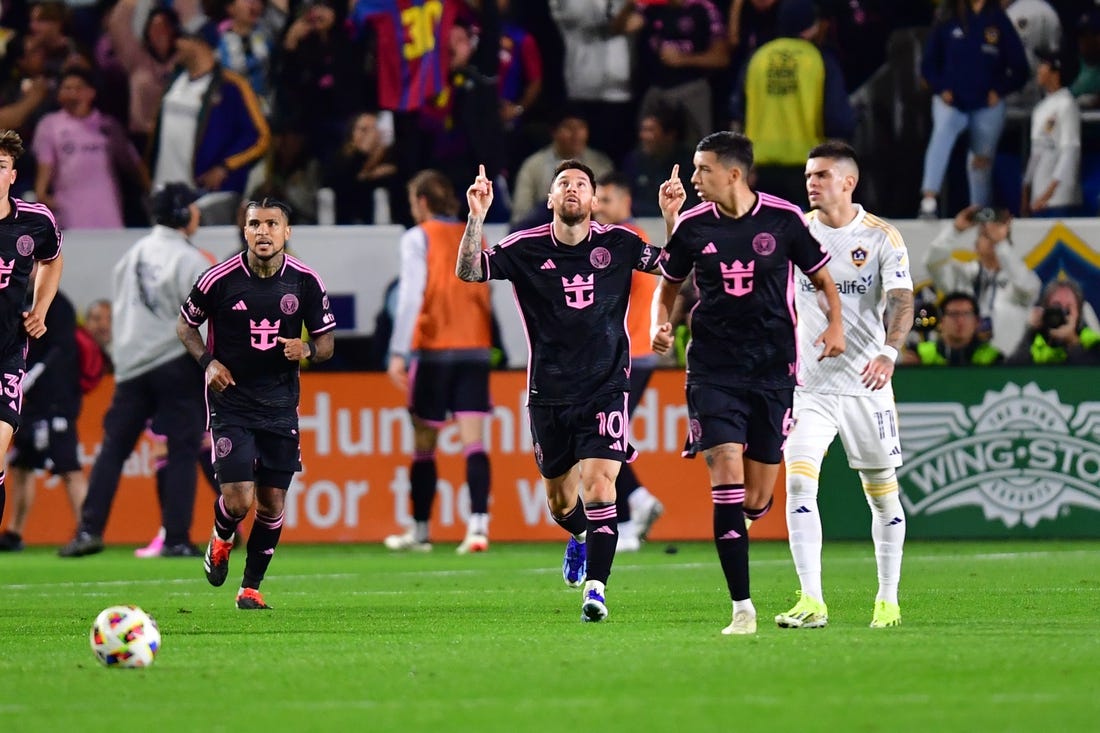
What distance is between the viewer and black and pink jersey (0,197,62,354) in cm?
1012

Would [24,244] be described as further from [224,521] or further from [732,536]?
[732,536]

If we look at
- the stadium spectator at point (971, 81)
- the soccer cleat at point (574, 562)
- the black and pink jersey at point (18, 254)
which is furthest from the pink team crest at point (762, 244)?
the stadium spectator at point (971, 81)

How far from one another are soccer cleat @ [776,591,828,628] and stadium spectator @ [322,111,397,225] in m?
10.0

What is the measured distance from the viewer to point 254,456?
10.5 metres

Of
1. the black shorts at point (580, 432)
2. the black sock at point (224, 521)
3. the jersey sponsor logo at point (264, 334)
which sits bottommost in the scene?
the black sock at point (224, 521)

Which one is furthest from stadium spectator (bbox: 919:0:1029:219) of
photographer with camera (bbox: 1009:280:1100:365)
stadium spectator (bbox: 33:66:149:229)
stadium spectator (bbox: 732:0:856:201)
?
stadium spectator (bbox: 33:66:149:229)

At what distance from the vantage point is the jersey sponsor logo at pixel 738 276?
8.85 meters

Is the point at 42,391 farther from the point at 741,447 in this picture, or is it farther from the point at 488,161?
the point at 741,447

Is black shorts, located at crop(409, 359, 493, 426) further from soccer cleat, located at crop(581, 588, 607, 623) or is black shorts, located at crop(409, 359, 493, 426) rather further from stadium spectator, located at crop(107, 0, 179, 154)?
soccer cleat, located at crop(581, 588, 607, 623)

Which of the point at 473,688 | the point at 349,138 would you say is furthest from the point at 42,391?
the point at 473,688

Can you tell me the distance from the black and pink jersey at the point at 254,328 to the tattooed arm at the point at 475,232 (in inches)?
41.6

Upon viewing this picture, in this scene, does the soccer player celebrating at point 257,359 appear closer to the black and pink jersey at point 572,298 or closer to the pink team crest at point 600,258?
the black and pink jersey at point 572,298

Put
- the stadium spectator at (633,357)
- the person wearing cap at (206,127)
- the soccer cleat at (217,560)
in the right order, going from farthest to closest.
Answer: the person wearing cap at (206,127), the stadium spectator at (633,357), the soccer cleat at (217,560)

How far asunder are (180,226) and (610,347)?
5.84 metres
